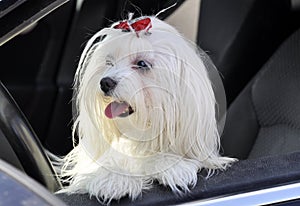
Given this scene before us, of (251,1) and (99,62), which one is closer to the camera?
(99,62)

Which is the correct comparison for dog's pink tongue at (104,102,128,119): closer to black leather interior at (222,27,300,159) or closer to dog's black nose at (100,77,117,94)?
dog's black nose at (100,77,117,94)

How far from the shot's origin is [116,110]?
6.17ft

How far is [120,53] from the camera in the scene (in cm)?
194

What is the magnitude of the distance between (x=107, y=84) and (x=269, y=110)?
0.84m

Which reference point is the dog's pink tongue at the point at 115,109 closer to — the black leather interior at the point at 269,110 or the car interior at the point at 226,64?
the car interior at the point at 226,64

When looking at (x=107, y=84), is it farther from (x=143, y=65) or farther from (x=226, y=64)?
(x=226, y=64)

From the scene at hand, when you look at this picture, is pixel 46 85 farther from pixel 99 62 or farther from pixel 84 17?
pixel 99 62

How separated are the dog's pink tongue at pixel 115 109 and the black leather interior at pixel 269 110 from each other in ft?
2.14

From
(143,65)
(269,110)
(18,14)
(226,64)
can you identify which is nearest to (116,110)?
(143,65)

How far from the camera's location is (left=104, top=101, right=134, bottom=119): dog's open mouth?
187 centimetres

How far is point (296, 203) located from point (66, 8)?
149 cm

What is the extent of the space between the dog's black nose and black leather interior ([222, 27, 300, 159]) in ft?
2.32

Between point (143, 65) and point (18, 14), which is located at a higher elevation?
point (18, 14)

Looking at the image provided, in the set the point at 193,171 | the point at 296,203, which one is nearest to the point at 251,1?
the point at 193,171
